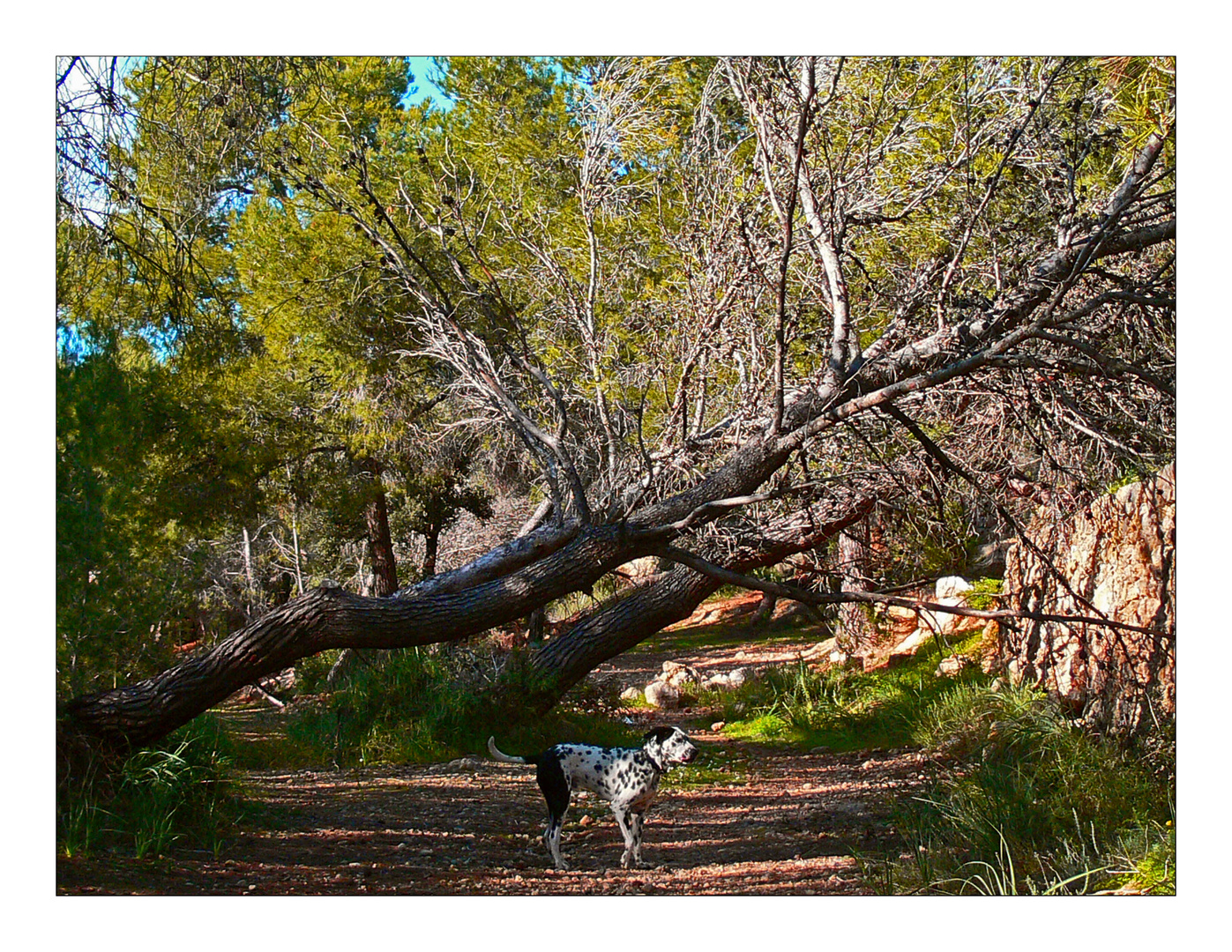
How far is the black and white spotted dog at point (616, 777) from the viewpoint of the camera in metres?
3.06

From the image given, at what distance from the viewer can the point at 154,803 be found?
2.96 m

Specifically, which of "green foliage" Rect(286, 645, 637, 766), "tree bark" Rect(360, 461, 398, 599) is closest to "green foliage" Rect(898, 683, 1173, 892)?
"green foliage" Rect(286, 645, 637, 766)

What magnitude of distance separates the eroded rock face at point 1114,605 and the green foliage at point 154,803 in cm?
276

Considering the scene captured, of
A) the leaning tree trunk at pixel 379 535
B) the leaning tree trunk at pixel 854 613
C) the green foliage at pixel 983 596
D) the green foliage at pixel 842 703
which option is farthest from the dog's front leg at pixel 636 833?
the leaning tree trunk at pixel 379 535

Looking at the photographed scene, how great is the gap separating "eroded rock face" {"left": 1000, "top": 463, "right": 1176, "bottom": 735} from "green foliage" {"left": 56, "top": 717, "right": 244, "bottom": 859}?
9.05 feet

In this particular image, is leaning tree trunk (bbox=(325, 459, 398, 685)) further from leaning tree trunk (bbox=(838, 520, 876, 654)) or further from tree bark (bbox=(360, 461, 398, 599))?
leaning tree trunk (bbox=(838, 520, 876, 654))

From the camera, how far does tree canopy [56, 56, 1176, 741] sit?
308 centimetres

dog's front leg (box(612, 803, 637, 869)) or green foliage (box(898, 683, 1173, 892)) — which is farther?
dog's front leg (box(612, 803, 637, 869))

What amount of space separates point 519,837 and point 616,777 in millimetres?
616

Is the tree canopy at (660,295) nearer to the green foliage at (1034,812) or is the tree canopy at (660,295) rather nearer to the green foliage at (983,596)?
the green foliage at (1034,812)

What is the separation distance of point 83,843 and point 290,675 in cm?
500

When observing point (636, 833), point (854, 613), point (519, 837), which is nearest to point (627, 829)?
point (636, 833)

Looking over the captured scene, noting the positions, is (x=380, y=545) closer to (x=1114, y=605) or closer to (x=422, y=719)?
(x=422, y=719)
